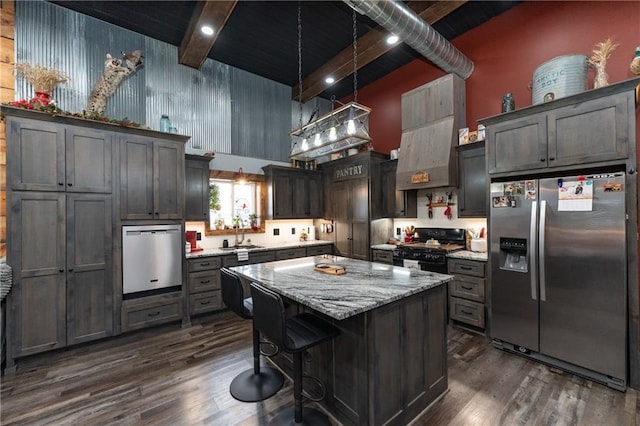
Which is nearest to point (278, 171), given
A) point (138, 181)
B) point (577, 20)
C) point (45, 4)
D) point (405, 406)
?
point (138, 181)

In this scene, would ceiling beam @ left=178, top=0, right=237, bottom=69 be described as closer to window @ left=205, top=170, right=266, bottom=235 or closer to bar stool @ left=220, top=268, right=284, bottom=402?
window @ left=205, top=170, right=266, bottom=235

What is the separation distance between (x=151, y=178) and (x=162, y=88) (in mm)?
1571

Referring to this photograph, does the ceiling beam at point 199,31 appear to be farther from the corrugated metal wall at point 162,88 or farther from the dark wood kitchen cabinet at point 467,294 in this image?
the dark wood kitchen cabinet at point 467,294

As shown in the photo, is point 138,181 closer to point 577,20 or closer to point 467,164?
point 467,164

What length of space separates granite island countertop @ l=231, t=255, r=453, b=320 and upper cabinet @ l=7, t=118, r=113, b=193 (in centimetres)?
208

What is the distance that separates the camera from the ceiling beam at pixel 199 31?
2979 millimetres

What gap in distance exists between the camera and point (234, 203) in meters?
4.78

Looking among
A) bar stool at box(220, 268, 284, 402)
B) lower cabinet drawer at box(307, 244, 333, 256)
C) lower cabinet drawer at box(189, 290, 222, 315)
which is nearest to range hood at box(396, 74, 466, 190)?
lower cabinet drawer at box(307, 244, 333, 256)

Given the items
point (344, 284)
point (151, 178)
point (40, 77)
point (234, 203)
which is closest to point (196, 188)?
point (151, 178)

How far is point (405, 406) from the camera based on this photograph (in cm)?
185

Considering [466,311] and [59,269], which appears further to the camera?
[466,311]

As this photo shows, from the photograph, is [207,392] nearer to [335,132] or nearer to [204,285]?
[204,285]

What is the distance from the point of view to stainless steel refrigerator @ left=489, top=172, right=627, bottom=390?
225 cm

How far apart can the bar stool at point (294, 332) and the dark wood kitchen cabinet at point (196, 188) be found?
264 cm
